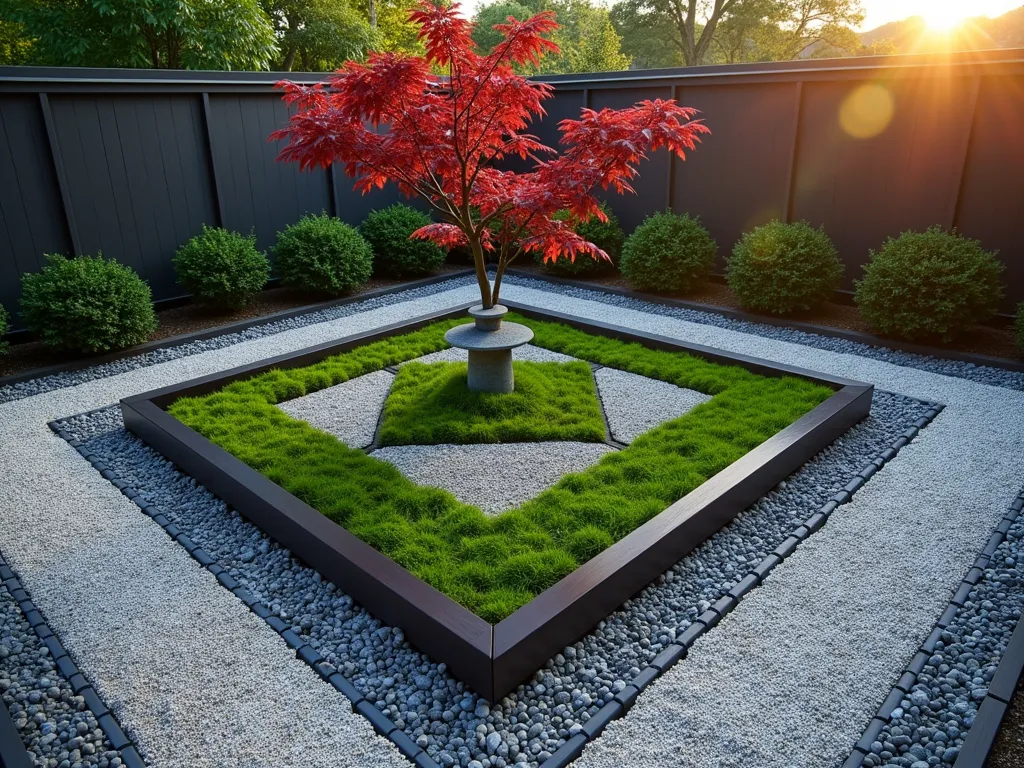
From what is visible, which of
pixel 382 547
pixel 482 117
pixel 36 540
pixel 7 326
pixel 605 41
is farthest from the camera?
pixel 605 41

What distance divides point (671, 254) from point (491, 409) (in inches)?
144

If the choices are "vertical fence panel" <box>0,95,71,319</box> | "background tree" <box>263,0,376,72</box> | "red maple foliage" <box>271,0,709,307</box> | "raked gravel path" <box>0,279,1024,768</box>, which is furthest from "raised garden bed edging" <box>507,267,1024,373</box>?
"background tree" <box>263,0,376,72</box>

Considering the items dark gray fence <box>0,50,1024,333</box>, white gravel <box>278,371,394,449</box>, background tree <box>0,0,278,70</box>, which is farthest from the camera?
background tree <box>0,0,278,70</box>

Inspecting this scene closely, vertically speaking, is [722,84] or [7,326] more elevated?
[722,84]

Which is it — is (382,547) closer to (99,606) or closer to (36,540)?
(99,606)

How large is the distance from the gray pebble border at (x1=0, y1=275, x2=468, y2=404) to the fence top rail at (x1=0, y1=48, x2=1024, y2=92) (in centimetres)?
234

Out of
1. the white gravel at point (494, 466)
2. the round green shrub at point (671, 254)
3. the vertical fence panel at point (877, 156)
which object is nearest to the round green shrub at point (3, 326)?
the white gravel at point (494, 466)

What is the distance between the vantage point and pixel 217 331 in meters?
6.38

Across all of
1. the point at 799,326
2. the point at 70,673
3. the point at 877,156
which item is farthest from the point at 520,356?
the point at 877,156

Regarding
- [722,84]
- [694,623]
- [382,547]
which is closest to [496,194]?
[382,547]

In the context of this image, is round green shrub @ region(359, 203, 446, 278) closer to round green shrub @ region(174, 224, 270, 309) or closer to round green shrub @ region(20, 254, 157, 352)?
round green shrub @ region(174, 224, 270, 309)

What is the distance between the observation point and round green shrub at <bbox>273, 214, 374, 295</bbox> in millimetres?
7168

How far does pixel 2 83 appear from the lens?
5.58m

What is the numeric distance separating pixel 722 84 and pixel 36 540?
722cm
